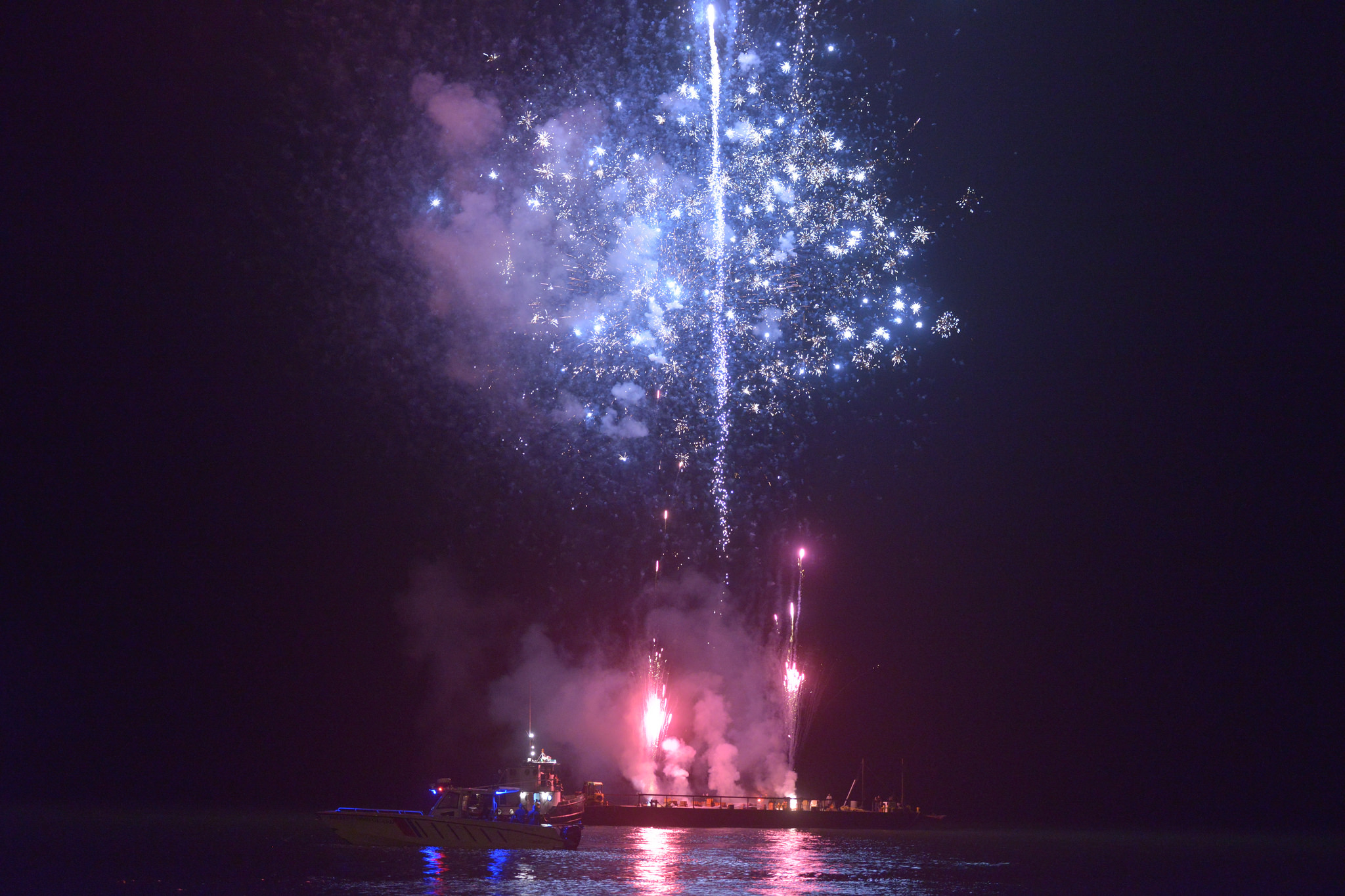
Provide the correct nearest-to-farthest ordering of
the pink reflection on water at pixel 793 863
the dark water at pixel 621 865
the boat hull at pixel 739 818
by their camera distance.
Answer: the dark water at pixel 621 865
the pink reflection on water at pixel 793 863
the boat hull at pixel 739 818

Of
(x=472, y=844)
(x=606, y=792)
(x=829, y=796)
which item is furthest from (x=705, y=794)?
(x=472, y=844)

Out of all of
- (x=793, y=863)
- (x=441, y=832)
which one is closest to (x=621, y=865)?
(x=441, y=832)

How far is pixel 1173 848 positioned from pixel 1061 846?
7834 mm

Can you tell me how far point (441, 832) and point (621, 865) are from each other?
736 cm

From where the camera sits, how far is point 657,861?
40656mm

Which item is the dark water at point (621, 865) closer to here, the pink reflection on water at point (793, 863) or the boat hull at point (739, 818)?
the pink reflection on water at point (793, 863)

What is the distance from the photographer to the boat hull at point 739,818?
76.2m

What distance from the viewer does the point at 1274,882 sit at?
40.9 m

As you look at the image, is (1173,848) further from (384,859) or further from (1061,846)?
(384,859)

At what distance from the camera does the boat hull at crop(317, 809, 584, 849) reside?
3906cm

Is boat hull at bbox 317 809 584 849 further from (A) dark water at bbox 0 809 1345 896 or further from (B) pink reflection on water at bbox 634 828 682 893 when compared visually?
(B) pink reflection on water at bbox 634 828 682 893

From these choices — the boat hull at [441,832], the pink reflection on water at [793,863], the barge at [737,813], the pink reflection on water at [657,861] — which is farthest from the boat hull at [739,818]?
the boat hull at [441,832]

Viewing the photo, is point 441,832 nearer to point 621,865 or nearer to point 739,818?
point 621,865

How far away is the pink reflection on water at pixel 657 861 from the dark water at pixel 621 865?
137mm
